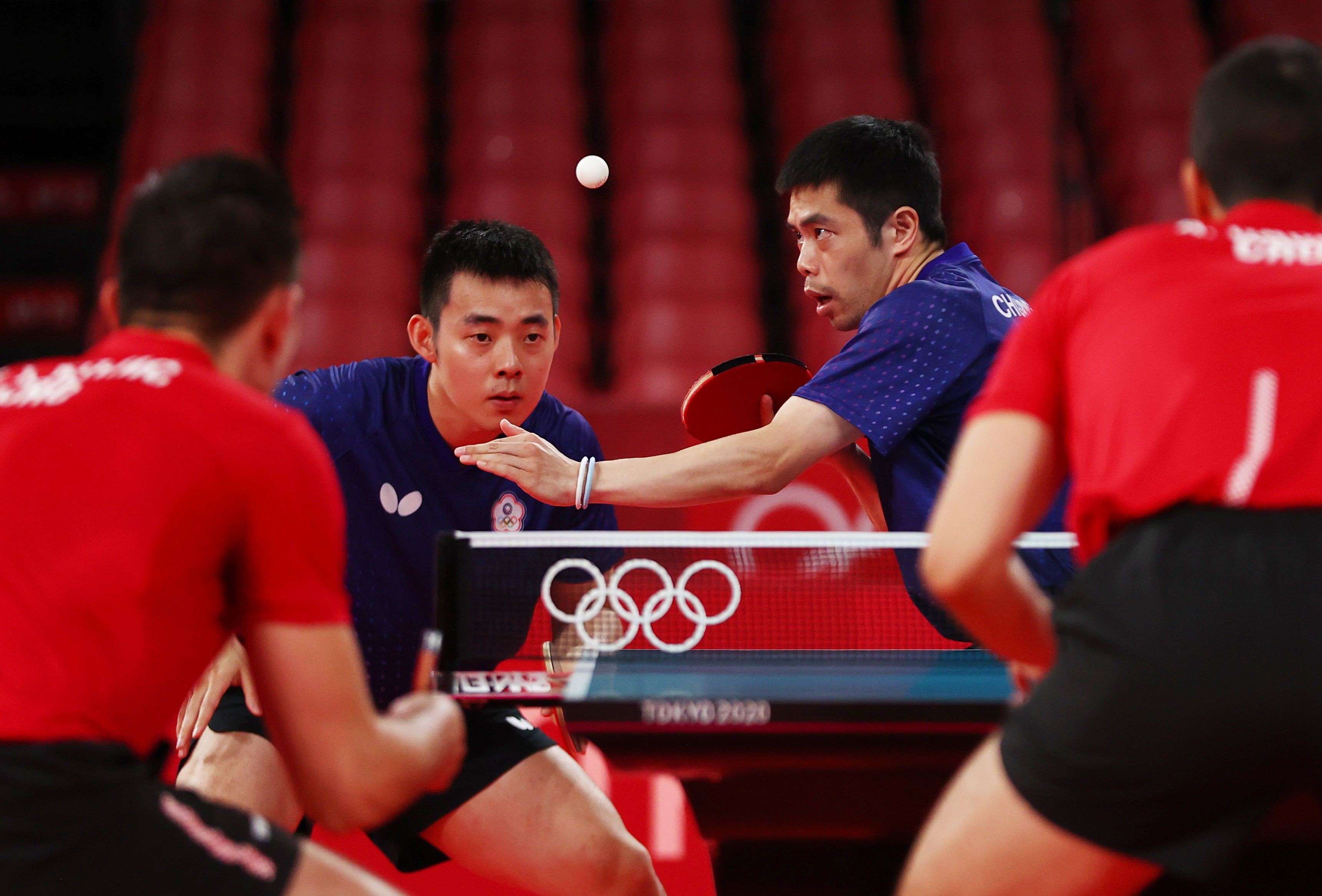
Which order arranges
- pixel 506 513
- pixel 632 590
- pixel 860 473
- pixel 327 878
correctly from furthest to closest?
1. pixel 860 473
2. pixel 506 513
3. pixel 632 590
4. pixel 327 878

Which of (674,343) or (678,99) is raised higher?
(678,99)

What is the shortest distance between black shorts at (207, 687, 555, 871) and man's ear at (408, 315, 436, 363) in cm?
94

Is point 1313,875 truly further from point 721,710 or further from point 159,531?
point 159,531

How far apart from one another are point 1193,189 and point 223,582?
4.78ft

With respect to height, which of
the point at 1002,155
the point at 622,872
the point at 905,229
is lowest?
the point at 622,872

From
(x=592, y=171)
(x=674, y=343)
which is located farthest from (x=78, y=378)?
(x=674, y=343)

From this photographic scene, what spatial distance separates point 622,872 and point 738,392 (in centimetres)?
121

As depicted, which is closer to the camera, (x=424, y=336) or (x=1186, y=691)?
(x=1186, y=691)

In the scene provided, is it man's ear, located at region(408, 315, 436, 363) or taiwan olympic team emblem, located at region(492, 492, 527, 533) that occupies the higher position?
man's ear, located at region(408, 315, 436, 363)

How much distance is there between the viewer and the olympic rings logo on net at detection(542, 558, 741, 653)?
243 centimetres

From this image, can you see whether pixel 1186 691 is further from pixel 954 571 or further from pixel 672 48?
pixel 672 48

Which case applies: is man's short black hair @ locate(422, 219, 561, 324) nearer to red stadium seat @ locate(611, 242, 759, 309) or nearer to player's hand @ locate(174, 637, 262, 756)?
player's hand @ locate(174, 637, 262, 756)

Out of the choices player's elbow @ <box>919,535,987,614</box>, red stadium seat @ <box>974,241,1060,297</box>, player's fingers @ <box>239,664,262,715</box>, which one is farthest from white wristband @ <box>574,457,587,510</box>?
red stadium seat @ <box>974,241,1060,297</box>

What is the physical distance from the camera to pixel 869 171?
3115mm
